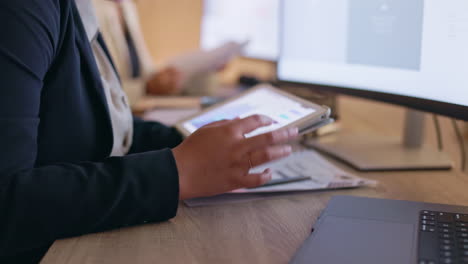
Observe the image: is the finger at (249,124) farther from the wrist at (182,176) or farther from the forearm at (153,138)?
the forearm at (153,138)

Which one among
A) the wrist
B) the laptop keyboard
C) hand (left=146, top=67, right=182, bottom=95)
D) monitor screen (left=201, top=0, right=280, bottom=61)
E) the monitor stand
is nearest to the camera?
the laptop keyboard

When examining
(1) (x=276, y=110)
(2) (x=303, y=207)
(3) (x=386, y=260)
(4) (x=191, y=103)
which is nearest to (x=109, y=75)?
(1) (x=276, y=110)

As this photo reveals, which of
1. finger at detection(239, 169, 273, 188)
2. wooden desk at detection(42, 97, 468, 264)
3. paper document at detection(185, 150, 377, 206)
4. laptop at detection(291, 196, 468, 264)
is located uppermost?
finger at detection(239, 169, 273, 188)

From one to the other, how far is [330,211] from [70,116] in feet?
1.16

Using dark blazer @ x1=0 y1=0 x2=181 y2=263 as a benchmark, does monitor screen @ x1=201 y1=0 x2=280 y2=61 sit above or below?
above

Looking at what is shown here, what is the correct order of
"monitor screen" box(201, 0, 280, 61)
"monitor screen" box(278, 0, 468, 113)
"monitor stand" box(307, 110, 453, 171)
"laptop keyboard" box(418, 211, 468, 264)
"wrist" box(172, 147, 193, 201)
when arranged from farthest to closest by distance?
"monitor screen" box(201, 0, 280, 61) → "monitor stand" box(307, 110, 453, 171) → "monitor screen" box(278, 0, 468, 113) → "wrist" box(172, 147, 193, 201) → "laptop keyboard" box(418, 211, 468, 264)

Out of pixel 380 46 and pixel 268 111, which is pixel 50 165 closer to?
pixel 268 111

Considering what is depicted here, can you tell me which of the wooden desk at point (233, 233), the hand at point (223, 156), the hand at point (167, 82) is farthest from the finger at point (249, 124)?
the hand at point (167, 82)

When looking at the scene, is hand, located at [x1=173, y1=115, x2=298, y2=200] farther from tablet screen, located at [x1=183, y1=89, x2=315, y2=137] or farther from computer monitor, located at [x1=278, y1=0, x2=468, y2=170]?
computer monitor, located at [x1=278, y1=0, x2=468, y2=170]

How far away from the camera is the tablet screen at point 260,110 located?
0.65 meters

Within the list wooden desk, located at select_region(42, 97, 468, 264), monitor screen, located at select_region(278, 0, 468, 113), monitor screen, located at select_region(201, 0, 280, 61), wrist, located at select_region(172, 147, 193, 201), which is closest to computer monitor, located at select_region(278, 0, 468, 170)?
monitor screen, located at select_region(278, 0, 468, 113)

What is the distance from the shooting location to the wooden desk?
1.55 feet

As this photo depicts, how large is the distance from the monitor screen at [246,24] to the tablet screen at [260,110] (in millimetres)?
782

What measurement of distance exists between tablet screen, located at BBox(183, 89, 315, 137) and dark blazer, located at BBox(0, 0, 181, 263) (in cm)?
18
